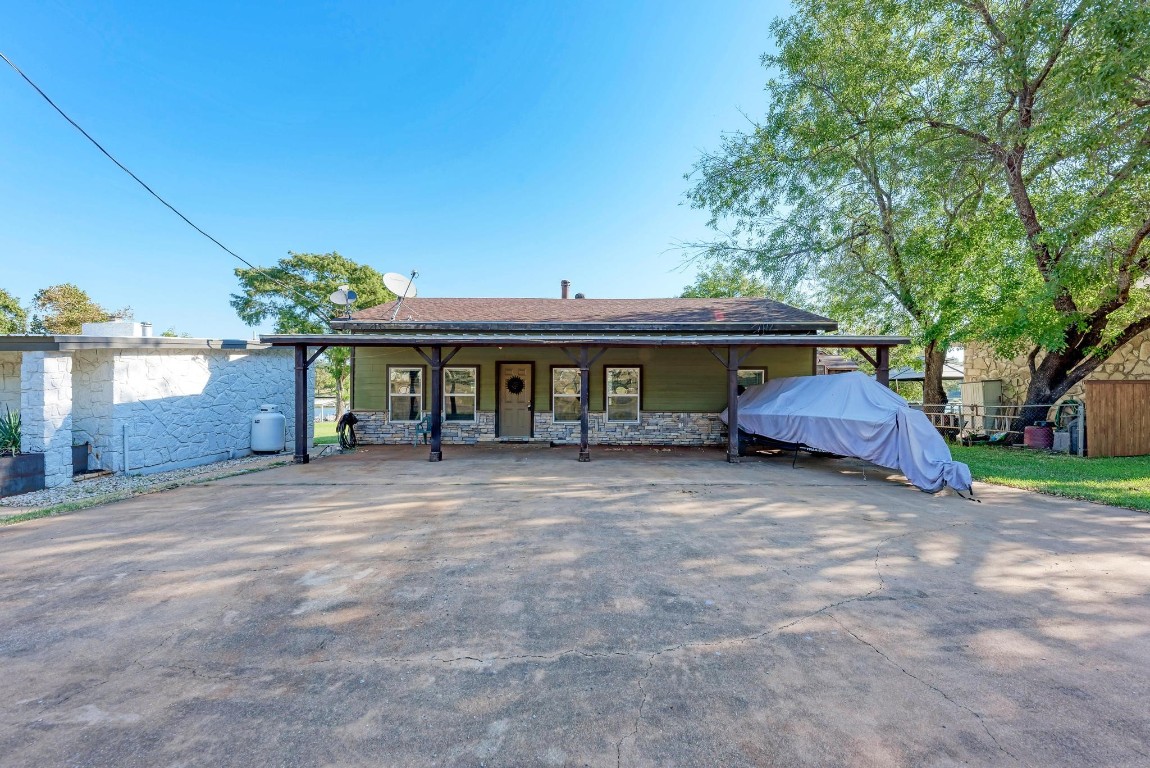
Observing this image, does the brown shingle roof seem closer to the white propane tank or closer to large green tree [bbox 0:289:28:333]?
the white propane tank

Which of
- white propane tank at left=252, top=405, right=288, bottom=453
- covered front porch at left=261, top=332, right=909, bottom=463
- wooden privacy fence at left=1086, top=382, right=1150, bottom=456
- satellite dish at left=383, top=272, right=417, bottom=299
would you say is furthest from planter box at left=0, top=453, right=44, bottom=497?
wooden privacy fence at left=1086, top=382, right=1150, bottom=456

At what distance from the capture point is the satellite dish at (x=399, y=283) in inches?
455

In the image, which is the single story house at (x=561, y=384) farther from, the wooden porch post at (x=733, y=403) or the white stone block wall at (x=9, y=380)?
the white stone block wall at (x=9, y=380)

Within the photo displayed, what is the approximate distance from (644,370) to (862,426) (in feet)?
17.4

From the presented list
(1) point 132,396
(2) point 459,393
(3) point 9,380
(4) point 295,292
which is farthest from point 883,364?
(4) point 295,292

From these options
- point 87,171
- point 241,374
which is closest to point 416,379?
point 241,374

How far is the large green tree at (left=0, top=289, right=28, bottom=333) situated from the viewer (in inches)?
790

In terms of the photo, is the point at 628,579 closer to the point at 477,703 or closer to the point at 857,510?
the point at 477,703

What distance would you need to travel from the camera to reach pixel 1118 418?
30.8 feet

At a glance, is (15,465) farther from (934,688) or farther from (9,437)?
(934,688)

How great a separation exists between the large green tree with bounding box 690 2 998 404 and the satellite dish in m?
9.35

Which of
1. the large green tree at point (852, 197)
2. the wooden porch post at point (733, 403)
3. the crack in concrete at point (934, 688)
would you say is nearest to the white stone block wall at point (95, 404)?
the crack in concrete at point (934, 688)

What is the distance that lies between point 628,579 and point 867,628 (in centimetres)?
164

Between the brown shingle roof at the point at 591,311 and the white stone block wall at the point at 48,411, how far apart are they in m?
5.31
